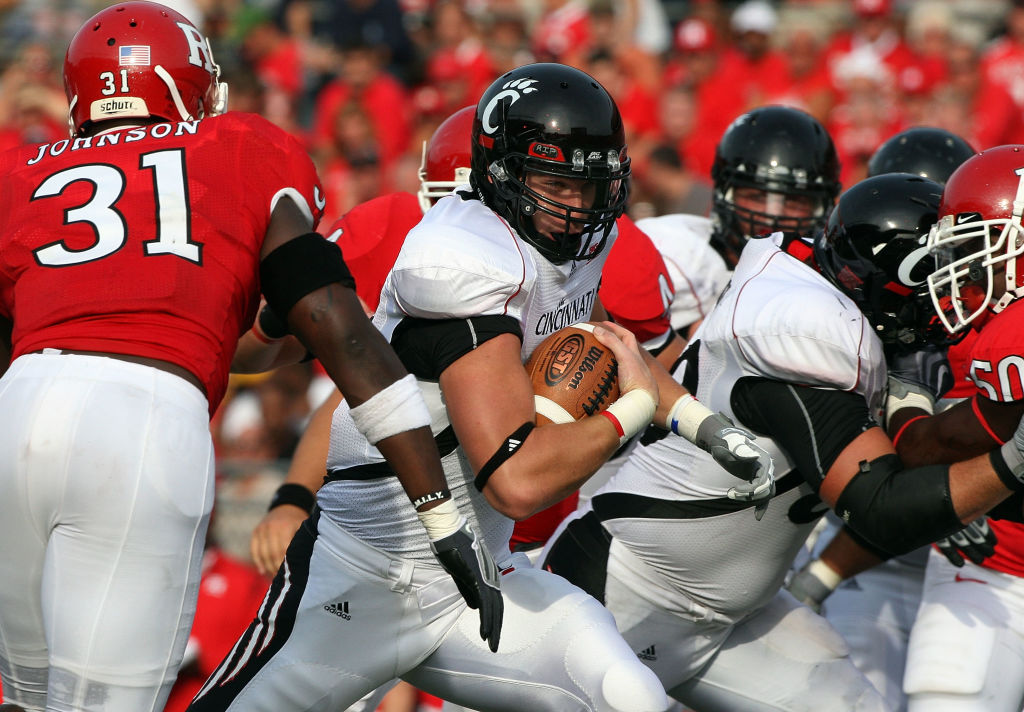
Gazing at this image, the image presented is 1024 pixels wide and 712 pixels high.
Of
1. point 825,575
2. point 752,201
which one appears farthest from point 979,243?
point 752,201

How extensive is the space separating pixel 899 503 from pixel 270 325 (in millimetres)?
1860

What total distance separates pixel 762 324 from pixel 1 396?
5.98ft

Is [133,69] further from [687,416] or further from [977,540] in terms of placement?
[977,540]

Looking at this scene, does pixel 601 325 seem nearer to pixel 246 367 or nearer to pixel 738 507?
pixel 738 507

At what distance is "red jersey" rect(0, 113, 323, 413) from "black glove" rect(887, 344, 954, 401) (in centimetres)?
188

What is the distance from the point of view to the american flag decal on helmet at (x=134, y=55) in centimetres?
320

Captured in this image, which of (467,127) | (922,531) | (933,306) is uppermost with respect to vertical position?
(467,127)

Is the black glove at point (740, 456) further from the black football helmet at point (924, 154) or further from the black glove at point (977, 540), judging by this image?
the black football helmet at point (924, 154)

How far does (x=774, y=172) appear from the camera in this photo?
4.82m

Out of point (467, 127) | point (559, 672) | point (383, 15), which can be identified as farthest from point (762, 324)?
point (383, 15)

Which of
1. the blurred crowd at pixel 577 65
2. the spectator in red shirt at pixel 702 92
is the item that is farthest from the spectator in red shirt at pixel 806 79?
the spectator in red shirt at pixel 702 92

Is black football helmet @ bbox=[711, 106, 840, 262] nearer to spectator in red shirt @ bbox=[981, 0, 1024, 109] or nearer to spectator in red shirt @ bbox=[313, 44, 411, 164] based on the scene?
spectator in red shirt @ bbox=[981, 0, 1024, 109]

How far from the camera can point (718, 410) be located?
3.45 metres

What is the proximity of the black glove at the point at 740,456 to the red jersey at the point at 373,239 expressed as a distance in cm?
143
